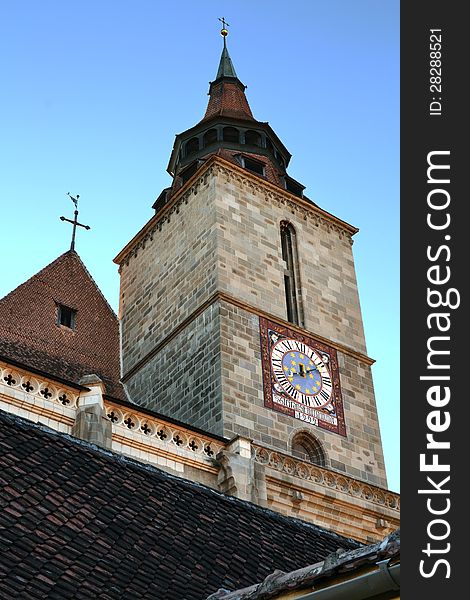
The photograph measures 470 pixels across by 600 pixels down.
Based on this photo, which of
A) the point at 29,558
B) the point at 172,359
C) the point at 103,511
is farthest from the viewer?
the point at 172,359

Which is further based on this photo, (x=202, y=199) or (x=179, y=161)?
(x=179, y=161)

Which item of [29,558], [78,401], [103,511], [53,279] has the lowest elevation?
[29,558]

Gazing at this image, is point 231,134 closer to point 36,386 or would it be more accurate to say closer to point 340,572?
point 36,386

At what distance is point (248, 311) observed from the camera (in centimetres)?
1955

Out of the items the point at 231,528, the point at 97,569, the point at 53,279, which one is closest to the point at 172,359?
the point at 53,279

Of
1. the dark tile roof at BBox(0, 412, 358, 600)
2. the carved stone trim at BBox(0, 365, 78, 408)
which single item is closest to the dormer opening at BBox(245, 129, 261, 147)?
the carved stone trim at BBox(0, 365, 78, 408)

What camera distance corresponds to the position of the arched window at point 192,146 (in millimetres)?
24752

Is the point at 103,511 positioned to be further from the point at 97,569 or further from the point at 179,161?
the point at 179,161

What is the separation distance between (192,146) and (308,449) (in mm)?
9341

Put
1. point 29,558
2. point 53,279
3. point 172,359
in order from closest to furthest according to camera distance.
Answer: point 29,558 < point 172,359 < point 53,279

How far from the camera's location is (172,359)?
20.0 meters

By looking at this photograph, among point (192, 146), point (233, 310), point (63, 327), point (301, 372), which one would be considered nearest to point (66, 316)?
point (63, 327)

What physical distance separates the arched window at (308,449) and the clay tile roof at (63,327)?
3812 millimetres

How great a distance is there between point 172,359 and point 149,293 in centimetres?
269
